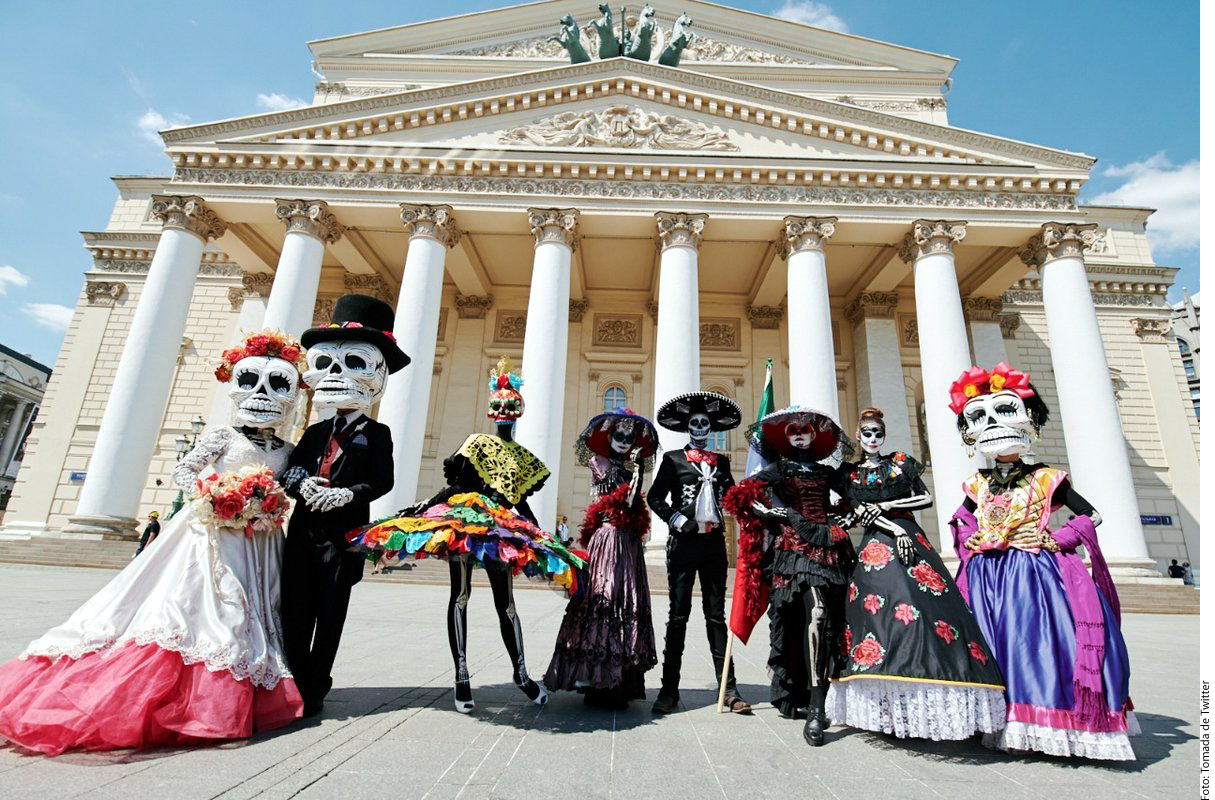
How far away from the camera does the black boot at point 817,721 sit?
10.8 feet

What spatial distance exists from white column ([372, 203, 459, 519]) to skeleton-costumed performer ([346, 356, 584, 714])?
10.6m

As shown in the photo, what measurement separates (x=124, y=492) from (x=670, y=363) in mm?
13545

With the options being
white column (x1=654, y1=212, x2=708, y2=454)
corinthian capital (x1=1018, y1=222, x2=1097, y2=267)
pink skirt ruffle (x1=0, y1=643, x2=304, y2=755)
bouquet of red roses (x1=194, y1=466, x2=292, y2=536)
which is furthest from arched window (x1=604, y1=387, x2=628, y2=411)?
pink skirt ruffle (x1=0, y1=643, x2=304, y2=755)

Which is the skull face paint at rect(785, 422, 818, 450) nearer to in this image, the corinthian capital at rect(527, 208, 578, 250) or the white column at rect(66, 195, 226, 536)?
the corinthian capital at rect(527, 208, 578, 250)

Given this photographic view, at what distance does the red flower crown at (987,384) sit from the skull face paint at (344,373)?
12.7 ft

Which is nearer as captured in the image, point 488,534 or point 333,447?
point 488,534

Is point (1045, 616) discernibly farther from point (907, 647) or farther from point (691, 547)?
point (691, 547)

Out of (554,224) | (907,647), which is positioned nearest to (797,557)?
(907,647)

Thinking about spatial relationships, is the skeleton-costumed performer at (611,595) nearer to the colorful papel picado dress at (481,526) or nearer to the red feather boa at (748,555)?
the colorful papel picado dress at (481,526)

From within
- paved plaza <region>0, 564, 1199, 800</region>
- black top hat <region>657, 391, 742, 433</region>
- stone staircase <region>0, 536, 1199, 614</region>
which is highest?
black top hat <region>657, 391, 742, 433</region>

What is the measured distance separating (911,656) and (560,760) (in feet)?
6.19

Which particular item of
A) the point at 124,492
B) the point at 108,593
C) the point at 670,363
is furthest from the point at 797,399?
the point at 124,492

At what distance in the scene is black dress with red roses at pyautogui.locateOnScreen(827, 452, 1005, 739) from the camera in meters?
3.14

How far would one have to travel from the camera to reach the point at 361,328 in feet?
13.2
